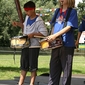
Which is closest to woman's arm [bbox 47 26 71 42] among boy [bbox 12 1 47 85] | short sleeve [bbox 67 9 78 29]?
short sleeve [bbox 67 9 78 29]

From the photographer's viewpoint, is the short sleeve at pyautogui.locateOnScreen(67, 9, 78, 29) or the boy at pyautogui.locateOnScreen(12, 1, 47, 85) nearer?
the short sleeve at pyautogui.locateOnScreen(67, 9, 78, 29)

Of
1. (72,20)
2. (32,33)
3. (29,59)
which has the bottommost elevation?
(29,59)

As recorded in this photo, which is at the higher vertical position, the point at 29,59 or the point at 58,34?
the point at 58,34

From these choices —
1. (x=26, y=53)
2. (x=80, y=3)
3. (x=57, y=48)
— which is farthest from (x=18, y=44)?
(x=80, y=3)

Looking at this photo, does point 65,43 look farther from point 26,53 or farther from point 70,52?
point 26,53

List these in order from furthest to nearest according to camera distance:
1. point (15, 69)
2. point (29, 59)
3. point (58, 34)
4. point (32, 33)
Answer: point (15, 69) → point (29, 59) → point (32, 33) → point (58, 34)

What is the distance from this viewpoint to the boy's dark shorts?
216 inches

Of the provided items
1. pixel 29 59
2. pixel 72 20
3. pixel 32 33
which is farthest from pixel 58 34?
pixel 29 59

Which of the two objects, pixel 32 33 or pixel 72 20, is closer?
pixel 72 20

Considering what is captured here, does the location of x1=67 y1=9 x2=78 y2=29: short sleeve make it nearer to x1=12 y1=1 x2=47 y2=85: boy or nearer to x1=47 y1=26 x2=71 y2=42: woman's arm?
x1=47 y1=26 x2=71 y2=42: woman's arm

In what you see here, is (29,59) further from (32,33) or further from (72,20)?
(72,20)

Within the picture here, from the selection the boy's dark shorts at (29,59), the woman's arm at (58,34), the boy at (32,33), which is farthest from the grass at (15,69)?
the woman's arm at (58,34)

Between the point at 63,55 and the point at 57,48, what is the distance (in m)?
0.13

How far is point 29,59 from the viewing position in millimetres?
5543
